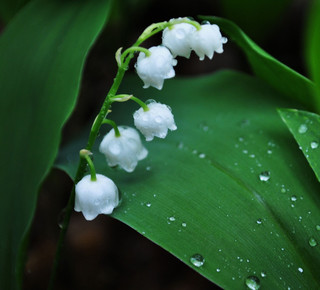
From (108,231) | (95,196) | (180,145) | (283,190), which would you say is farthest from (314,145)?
(108,231)

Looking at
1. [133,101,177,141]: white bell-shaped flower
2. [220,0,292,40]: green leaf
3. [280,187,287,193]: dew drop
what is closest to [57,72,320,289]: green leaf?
[280,187,287,193]: dew drop

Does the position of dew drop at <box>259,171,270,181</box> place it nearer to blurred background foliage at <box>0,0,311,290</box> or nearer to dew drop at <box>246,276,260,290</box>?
dew drop at <box>246,276,260,290</box>

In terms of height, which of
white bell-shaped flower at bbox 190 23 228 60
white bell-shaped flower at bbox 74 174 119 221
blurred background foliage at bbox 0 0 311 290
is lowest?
blurred background foliage at bbox 0 0 311 290

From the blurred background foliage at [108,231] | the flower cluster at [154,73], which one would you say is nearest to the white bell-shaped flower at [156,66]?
the flower cluster at [154,73]

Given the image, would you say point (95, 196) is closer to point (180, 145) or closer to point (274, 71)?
point (180, 145)

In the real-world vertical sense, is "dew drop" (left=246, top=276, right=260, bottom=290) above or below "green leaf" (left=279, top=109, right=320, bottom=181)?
below
